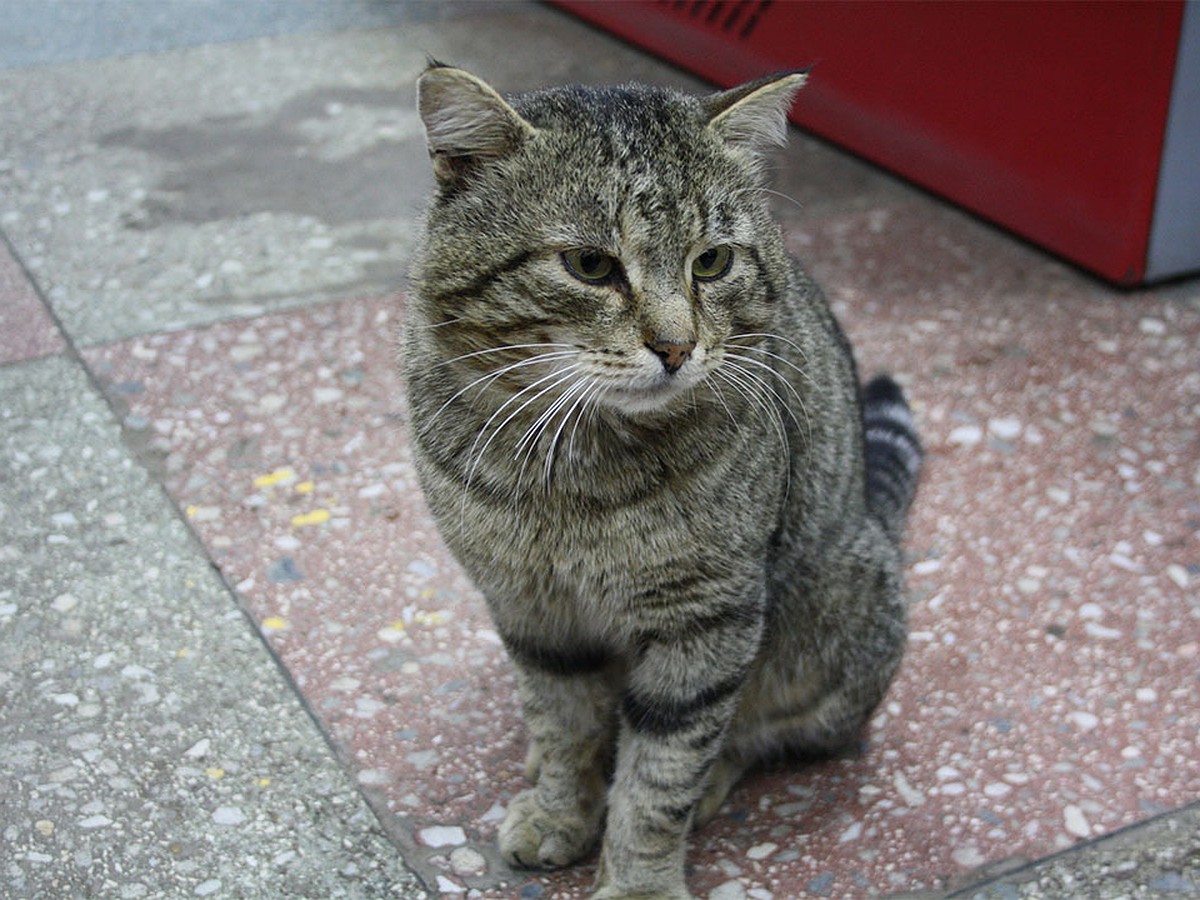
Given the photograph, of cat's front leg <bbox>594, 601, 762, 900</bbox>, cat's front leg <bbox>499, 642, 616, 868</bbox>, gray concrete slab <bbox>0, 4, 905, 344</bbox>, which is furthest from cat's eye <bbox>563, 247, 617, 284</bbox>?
gray concrete slab <bbox>0, 4, 905, 344</bbox>

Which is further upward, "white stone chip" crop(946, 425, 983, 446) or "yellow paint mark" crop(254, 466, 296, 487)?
"yellow paint mark" crop(254, 466, 296, 487)

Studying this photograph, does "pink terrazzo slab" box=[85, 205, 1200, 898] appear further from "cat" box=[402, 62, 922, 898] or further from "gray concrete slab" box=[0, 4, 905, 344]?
"gray concrete slab" box=[0, 4, 905, 344]

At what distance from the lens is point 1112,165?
4.47 m

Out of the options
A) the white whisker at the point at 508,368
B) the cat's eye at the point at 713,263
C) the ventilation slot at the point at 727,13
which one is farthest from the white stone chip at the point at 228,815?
the ventilation slot at the point at 727,13

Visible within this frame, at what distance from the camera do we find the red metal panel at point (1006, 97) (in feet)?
14.3

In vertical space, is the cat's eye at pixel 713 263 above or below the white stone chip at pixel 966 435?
above

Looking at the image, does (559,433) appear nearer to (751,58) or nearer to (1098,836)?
(1098,836)

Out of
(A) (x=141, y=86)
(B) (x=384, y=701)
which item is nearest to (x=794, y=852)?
(B) (x=384, y=701)

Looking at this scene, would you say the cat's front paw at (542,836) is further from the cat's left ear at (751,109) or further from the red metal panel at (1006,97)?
the red metal panel at (1006,97)

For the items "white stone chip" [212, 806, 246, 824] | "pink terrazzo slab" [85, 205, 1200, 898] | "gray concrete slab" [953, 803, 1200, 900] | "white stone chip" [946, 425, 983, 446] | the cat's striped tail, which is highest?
the cat's striped tail

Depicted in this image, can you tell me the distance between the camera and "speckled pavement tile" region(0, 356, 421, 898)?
8.67ft

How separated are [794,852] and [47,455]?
88.7 inches

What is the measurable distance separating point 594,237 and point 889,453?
55.5 inches

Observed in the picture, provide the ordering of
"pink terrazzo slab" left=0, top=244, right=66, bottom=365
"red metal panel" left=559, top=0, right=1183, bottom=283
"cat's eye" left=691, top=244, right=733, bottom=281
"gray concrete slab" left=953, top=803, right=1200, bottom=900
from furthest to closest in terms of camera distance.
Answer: "red metal panel" left=559, top=0, right=1183, bottom=283 < "pink terrazzo slab" left=0, top=244, right=66, bottom=365 < "gray concrete slab" left=953, top=803, right=1200, bottom=900 < "cat's eye" left=691, top=244, right=733, bottom=281
